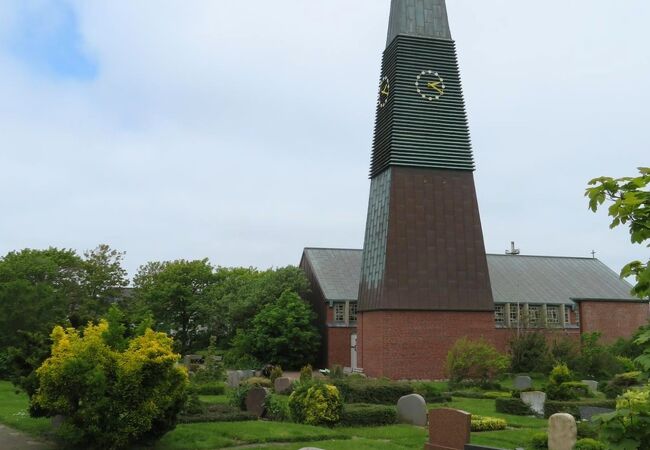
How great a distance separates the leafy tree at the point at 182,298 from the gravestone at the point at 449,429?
40.3 meters

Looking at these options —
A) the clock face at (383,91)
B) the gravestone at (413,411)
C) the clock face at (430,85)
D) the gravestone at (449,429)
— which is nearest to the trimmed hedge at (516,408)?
the gravestone at (413,411)

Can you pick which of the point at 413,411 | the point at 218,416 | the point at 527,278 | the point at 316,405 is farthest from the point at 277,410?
the point at 527,278

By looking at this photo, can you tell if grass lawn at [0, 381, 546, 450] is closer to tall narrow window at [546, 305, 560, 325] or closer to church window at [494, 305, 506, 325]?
church window at [494, 305, 506, 325]

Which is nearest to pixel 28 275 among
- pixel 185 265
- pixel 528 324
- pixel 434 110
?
pixel 185 265

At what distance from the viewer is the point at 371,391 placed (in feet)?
69.9

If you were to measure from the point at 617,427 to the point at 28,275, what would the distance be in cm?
4795

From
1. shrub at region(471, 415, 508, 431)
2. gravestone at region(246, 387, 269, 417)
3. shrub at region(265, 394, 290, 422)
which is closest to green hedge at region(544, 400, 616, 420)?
shrub at region(471, 415, 508, 431)

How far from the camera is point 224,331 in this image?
53219 millimetres

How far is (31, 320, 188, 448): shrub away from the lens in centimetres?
1186

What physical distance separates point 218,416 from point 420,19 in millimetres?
29145

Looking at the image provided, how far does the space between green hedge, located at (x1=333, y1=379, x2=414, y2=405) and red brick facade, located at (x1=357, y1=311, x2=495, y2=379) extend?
12.2m

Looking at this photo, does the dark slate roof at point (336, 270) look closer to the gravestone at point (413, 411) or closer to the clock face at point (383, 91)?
the clock face at point (383, 91)

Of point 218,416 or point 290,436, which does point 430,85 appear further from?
point 290,436

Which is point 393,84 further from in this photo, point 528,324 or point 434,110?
point 528,324
